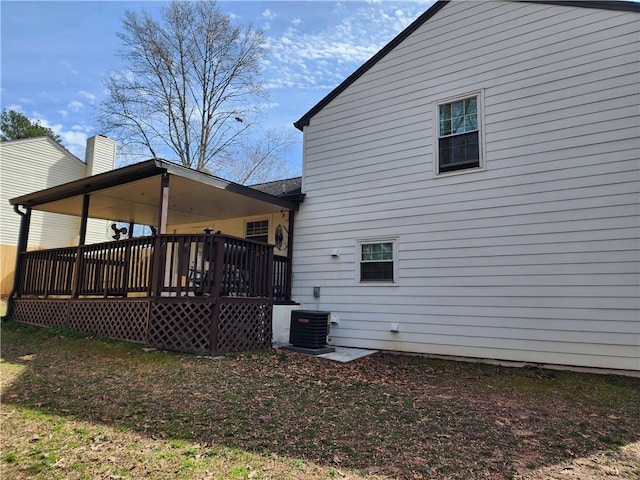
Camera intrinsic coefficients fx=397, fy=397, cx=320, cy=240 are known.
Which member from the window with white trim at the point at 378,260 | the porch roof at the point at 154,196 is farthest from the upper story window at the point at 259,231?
the window with white trim at the point at 378,260

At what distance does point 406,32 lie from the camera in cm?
802

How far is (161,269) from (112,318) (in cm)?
157

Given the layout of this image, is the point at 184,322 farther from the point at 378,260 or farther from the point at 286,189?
the point at 286,189

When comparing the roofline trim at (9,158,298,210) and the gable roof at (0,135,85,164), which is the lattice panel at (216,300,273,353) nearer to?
the roofline trim at (9,158,298,210)

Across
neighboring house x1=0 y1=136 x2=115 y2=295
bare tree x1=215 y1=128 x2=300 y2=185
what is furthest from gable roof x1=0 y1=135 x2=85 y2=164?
bare tree x1=215 y1=128 x2=300 y2=185

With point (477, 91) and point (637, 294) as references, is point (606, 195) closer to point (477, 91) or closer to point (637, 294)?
point (637, 294)

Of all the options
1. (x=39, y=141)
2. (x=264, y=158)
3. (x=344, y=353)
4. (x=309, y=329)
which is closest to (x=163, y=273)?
(x=309, y=329)

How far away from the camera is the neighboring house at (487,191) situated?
5.77 m

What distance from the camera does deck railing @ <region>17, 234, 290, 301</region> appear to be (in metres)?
6.55

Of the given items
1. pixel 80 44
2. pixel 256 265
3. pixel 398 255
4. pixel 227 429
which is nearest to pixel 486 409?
pixel 227 429

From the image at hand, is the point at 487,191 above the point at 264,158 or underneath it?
underneath

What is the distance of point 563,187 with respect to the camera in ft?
20.0

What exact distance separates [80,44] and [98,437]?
9.67m

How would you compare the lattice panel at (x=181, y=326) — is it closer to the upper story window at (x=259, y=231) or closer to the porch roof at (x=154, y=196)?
the porch roof at (x=154, y=196)
